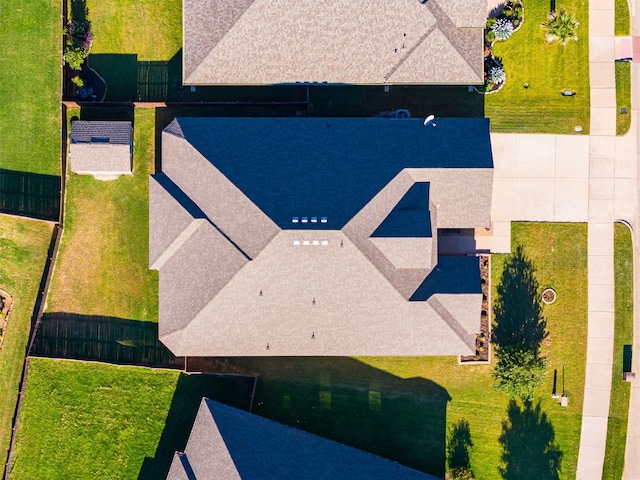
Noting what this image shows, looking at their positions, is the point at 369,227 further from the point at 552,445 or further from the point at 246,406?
the point at 552,445

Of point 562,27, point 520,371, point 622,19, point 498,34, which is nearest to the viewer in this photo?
point 520,371

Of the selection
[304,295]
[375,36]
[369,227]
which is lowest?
[304,295]

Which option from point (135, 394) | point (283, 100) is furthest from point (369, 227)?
point (135, 394)

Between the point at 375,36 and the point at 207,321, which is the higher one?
the point at 375,36

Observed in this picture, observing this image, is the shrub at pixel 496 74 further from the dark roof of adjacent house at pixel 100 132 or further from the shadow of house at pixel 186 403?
the shadow of house at pixel 186 403

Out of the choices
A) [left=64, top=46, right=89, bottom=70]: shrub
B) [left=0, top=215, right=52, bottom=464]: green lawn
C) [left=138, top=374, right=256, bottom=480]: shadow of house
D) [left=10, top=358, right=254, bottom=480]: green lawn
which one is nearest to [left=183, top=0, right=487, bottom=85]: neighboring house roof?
[left=64, top=46, right=89, bottom=70]: shrub

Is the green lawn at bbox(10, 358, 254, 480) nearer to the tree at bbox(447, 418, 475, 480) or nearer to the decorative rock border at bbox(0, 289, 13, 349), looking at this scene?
the decorative rock border at bbox(0, 289, 13, 349)

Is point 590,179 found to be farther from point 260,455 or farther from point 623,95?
point 260,455

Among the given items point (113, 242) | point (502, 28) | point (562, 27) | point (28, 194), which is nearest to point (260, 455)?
point (113, 242)
